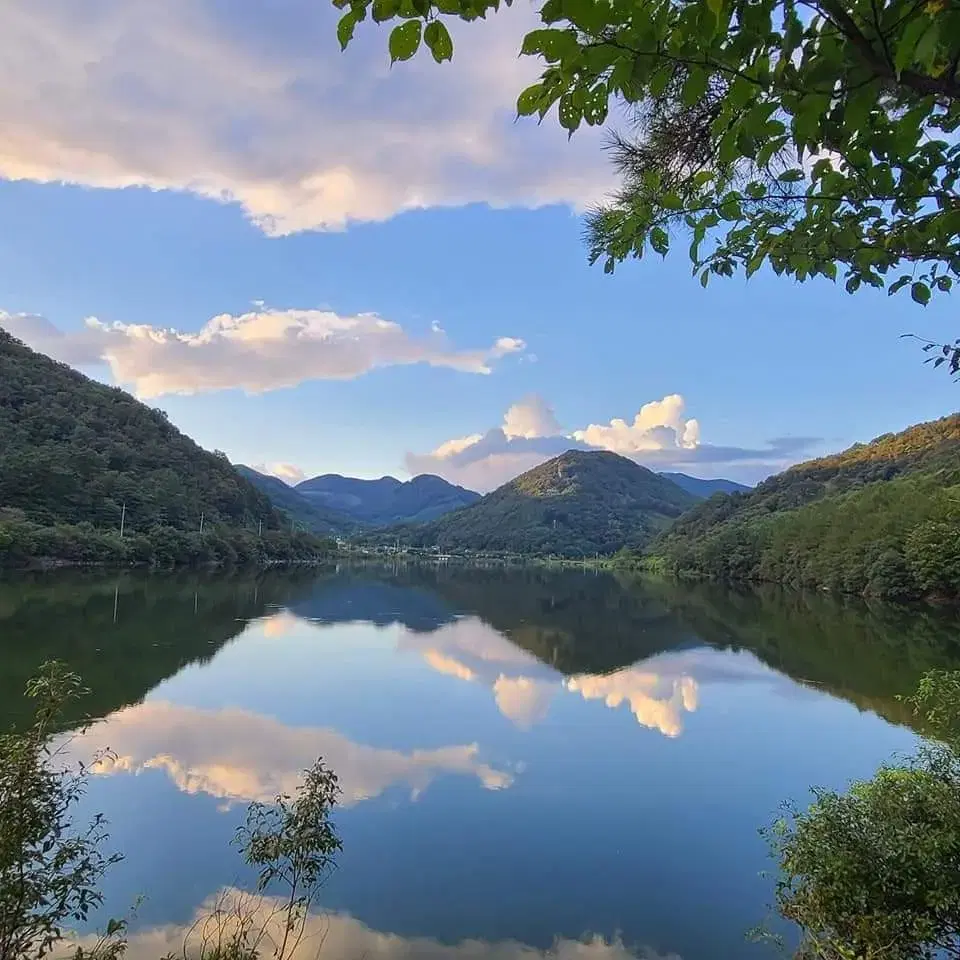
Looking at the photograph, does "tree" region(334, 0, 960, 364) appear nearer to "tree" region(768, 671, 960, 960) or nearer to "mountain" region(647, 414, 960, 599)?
"mountain" region(647, 414, 960, 599)

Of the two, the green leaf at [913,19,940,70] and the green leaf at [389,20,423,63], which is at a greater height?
the green leaf at [389,20,423,63]

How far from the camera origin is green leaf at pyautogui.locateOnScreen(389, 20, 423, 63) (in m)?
1.58

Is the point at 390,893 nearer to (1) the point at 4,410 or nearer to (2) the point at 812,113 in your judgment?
(2) the point at 812,113

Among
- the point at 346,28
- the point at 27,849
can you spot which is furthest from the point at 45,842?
the point at 346,28

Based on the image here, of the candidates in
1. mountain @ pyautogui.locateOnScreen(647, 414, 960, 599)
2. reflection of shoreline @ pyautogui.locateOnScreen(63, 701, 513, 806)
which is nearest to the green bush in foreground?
mountain @ pyautogui.locateOnScreen(647, 414, 960, 599)

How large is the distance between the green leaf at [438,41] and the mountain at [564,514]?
131856 millimetres

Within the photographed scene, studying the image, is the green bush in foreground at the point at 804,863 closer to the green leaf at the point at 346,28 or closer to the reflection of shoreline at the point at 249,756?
the green leaf at the point at 346,28

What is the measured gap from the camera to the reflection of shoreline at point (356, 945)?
529 centimetres

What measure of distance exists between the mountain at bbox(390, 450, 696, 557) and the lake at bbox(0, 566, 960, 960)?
111 metres

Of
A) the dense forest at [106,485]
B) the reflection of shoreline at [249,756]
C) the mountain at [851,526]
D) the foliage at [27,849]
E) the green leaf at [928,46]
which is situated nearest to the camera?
the green leaf at [928,46]

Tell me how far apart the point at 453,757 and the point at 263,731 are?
3711 millimetres

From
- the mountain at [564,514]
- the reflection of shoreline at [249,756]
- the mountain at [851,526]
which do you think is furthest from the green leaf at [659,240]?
the mountain at [564,514]

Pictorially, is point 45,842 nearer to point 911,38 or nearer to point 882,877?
point 911,38

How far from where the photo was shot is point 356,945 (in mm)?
5461
